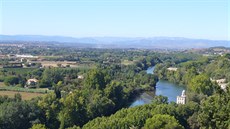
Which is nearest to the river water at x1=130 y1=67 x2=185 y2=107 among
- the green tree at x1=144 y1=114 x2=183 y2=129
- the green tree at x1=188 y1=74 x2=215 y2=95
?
the green tree at x1=188 y1=74 x2=215 y2=95

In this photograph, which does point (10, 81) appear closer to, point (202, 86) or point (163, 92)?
point (163, 92)

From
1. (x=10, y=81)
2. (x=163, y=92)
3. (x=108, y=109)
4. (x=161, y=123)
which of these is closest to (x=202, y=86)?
(x=163, y=92)

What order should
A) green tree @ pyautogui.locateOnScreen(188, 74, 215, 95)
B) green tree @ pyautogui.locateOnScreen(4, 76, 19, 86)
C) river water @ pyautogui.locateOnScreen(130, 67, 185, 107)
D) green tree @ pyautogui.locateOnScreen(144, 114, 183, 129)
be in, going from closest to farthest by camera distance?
green tree @ pyautogui.locateOnScreen(144, 114, 183, 129) → green tree @ pyautogui.locateOnScreen(188, 74, 215, 95) → river water @ pyautogui.locateOnScreen(130, 67, 185, 107) → green tree @ pyautogui.locateOnScreen(4, 76, 19, 86)

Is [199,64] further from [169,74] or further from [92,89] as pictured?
[92,89]

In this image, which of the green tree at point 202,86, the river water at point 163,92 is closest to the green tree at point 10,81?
the river water at point 163,92

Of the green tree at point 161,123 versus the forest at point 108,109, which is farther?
the green tree at point 161,123

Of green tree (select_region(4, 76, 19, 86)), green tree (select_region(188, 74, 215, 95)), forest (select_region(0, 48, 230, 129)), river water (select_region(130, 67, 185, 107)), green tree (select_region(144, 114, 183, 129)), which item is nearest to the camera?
forest (select_region(0, 48, 230, 129))

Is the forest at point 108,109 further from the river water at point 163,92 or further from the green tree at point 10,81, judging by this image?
the river water at point 163,92

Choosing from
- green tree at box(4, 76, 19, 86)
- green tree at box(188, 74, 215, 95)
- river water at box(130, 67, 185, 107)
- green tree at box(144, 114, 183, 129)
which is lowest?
river water at box(130, 67, 185, 107)

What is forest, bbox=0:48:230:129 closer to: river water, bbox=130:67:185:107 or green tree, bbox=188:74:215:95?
green tree, bbox=188:74:215:95
